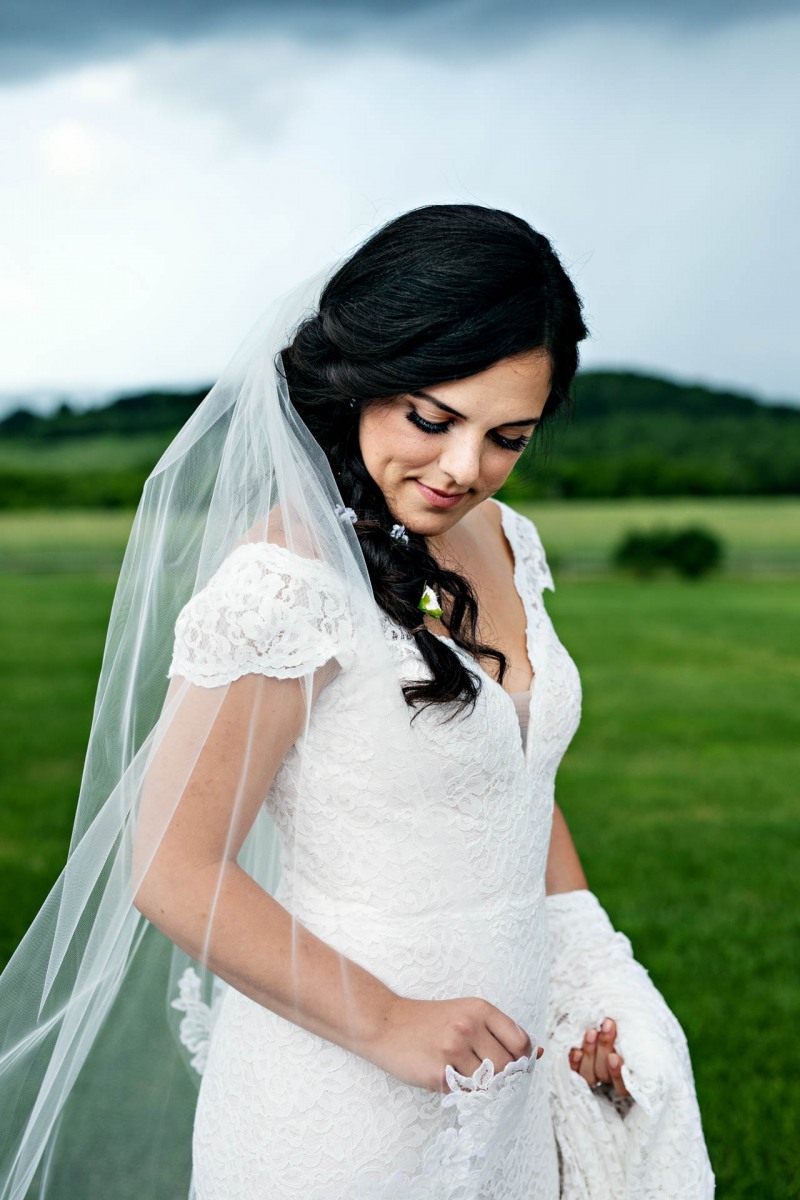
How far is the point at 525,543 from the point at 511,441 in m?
0.61

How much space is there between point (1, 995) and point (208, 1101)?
37 cm

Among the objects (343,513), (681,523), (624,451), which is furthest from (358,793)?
(624,451)

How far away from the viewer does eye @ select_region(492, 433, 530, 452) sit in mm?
1839

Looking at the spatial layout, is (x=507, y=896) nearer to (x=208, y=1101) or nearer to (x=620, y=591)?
(x=208, y=1101)

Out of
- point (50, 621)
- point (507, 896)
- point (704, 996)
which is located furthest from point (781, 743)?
point (50, 621)

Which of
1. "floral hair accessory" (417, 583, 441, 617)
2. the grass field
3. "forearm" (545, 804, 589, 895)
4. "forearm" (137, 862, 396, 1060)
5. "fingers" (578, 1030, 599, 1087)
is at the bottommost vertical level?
the grass field

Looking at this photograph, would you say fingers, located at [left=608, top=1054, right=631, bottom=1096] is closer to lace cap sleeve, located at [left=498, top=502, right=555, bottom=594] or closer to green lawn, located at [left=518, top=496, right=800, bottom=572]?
lace cap sleeve, located at [left=498, top=502, right=555, bottom=594]

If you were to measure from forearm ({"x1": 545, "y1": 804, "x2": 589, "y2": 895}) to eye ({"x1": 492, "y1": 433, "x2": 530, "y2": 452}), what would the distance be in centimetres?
73

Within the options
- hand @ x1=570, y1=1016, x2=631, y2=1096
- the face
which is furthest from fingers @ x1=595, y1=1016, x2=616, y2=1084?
the face

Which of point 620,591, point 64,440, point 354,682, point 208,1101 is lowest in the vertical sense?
point 620,591

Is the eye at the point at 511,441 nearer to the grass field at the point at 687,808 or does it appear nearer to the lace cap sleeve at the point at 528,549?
the lace cap sleeve at the point at 528,549

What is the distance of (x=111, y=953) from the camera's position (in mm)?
1852

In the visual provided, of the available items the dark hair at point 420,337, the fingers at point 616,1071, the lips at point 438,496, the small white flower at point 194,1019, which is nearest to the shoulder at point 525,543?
the dark hair at point 420,337

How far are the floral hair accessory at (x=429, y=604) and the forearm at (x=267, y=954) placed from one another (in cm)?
50
